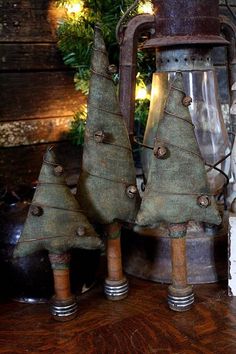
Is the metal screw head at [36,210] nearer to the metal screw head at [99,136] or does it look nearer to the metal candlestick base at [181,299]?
the metal screw head at [99,136]

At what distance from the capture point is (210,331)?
68cm

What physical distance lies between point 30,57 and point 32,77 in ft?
0.14

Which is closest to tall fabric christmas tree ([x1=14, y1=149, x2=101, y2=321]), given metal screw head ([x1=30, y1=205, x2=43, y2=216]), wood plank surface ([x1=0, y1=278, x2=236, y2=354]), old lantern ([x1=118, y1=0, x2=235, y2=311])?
metal screw head ([x1=30, y1=205, x2=43, y2=216])

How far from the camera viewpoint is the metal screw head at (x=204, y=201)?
67cm

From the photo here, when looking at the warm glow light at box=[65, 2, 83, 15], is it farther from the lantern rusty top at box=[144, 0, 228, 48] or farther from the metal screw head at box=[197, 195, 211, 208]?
the metal screw head at box=[197, 195, 211, 208]

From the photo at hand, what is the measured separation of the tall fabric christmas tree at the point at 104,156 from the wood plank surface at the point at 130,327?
0.15 meters

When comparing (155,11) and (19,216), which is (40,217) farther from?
(155,11)

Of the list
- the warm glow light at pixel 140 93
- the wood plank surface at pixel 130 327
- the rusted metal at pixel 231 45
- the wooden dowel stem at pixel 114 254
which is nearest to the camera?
the wood plank surface at pixel 130 327

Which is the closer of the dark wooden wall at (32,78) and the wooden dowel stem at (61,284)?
the wooden dowel stem at (61,284)

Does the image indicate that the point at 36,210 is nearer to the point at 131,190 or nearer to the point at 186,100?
the point at 131,190

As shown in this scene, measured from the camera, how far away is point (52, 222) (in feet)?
2.24

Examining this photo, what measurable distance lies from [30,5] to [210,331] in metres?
0.73

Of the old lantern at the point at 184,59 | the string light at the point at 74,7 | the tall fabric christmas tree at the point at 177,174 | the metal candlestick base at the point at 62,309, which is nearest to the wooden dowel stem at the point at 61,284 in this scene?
the metal candlestick base at the point at 62,309

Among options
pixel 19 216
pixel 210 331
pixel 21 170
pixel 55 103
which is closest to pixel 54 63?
pixel 55 103
